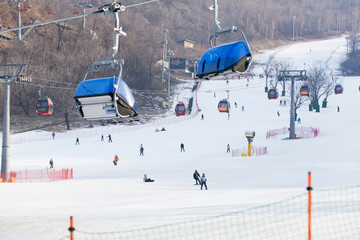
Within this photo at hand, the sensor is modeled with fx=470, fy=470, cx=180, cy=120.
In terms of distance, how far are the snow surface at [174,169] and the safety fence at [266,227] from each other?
0.89 m

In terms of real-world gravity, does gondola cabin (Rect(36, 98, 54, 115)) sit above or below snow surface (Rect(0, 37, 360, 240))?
above

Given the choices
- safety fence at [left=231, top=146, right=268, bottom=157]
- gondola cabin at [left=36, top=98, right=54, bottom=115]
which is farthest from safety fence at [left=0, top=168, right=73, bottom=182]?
safety fence at [left=231, top=146, right=268, bottom=157]

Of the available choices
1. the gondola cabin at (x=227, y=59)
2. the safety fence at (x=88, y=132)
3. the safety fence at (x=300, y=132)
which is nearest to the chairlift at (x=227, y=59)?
the gondola cabin at (x=227, y=59)

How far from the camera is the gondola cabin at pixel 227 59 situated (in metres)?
9.89

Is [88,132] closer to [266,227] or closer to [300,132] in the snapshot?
[300,132]

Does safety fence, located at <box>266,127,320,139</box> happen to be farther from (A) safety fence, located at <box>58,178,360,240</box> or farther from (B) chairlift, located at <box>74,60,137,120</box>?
(B) chairlift, located at <box>74,60,137,120</box>

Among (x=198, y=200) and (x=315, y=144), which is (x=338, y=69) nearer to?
(x=315, y=144)

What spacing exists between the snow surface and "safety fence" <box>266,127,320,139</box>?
108 cm

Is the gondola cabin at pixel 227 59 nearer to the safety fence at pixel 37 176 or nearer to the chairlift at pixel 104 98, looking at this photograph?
the chairlift at pixel 104 98

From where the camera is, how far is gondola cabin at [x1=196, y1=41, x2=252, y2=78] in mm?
9891

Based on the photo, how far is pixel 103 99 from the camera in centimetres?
1012

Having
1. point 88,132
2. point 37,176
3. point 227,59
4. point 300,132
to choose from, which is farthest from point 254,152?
point 227,59

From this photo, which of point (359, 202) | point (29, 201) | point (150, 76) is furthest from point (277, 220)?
point (150, 76)

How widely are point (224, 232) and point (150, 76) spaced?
8345 centimetres
